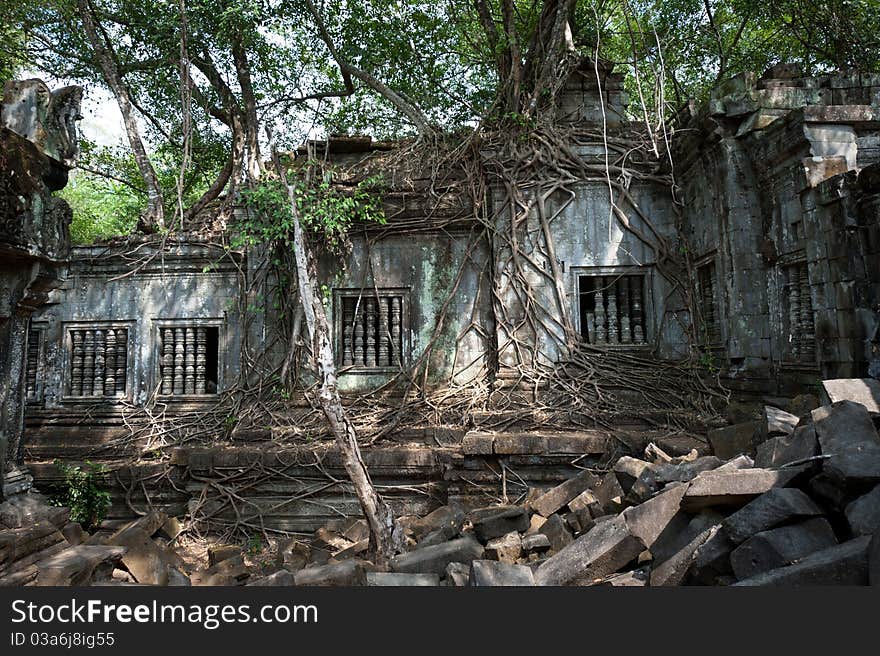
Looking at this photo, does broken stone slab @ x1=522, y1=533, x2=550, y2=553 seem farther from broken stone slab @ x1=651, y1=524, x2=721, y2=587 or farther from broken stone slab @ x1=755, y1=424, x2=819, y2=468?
broken stone slab @ x1=755, y1=424, x2=819, y2=468

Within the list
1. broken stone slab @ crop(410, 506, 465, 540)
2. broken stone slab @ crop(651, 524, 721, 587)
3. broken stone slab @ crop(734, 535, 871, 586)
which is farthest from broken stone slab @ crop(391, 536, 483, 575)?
broken stone slab @ crop(734, 535, 871, 586)

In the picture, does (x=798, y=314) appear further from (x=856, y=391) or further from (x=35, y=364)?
(x=35, y=364)

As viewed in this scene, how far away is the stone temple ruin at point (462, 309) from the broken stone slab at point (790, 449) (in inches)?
44.3

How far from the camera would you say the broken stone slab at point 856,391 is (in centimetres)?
326

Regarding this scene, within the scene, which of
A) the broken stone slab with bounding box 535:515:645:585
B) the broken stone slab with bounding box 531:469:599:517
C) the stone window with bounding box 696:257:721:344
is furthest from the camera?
the stone window with bounding box 696:257:721:344

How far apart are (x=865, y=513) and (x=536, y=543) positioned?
190cm

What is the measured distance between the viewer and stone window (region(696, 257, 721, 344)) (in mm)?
5780

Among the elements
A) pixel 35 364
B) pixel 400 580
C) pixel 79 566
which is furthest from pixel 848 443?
pixel 35 364

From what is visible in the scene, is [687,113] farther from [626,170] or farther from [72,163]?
[72,163]

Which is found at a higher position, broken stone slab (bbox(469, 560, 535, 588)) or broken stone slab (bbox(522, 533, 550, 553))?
broken stone slab (bbox(469, 560, 535, 588))

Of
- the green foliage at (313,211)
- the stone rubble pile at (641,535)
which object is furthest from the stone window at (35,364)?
the stone rubble pile at (641,535)

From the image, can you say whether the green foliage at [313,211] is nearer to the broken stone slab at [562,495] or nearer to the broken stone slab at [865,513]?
the broken stone slab at [562,495]

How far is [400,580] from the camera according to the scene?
3.17 metres

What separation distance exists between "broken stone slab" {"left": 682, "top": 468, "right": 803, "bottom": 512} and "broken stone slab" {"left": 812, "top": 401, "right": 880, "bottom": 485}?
0.22 metres
